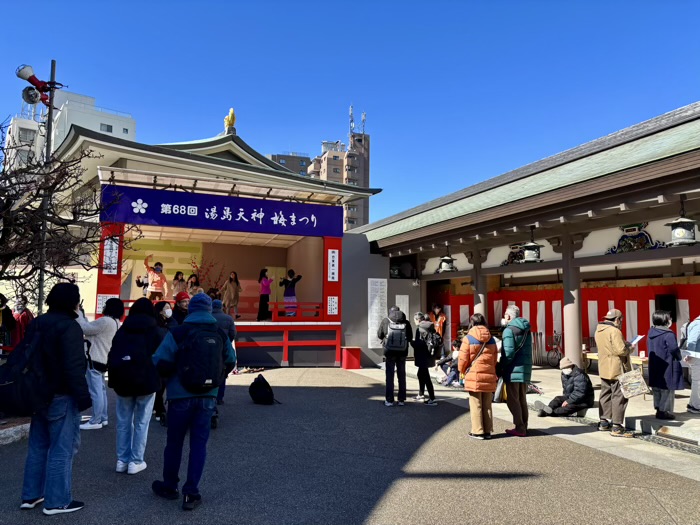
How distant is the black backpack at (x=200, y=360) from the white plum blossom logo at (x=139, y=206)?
29.7 ft

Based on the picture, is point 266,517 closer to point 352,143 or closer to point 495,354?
point 495,354

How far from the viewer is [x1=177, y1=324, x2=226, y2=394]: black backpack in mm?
3797

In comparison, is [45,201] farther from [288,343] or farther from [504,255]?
[504,255]

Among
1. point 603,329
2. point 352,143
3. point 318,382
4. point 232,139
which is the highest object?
point 352,143

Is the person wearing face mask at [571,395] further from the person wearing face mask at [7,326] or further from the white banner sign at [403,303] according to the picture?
the person wearing face mask at [7,326]

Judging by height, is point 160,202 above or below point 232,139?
below

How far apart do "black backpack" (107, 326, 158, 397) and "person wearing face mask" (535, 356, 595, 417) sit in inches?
227

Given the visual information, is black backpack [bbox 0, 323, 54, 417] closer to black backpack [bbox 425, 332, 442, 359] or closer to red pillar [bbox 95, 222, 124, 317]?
black backpack [bbox 425, 332, 442, 359]

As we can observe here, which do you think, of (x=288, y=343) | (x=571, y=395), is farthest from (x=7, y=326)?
(x=571, y=395)

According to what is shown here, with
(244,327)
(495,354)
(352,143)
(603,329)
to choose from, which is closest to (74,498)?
(495,354)

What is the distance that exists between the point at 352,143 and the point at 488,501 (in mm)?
81011

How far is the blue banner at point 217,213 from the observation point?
468 inches

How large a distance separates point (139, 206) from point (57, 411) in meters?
9.21

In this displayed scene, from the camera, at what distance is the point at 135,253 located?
17.3 meters
